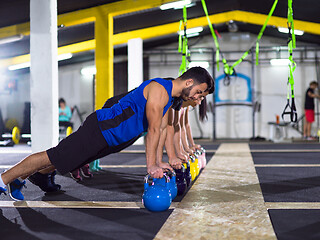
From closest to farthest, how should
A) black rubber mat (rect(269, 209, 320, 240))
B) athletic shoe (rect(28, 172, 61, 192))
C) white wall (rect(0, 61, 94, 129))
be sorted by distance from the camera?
black rubber mat (rect(269, 209, 320, 240))
athletic shoe (rect(28, 172, 61, 192))
white wall (rect(0, 61, 94, 129))

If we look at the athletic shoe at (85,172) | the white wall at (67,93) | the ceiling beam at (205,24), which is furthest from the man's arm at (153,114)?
the white wall at (67,93)

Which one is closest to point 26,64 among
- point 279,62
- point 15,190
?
point 279,62

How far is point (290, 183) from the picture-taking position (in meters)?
3.85

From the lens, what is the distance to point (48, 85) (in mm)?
6020

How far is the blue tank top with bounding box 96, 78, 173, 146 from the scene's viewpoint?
2.68 metres

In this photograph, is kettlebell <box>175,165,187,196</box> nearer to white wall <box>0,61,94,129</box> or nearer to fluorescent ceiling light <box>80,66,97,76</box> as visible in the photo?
white wall <box>0,61,94,129</box>

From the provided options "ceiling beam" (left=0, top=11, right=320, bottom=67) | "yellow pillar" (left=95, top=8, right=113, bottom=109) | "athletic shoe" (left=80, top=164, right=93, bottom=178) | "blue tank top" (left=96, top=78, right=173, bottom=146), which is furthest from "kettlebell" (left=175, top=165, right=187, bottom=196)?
"ceiling beam" (left=0, top=11, right=320, bottom=67)

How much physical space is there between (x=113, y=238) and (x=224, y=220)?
0.71 m

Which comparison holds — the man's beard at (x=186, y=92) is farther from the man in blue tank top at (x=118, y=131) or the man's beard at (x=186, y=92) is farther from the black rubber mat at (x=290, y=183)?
the black rubber mat at (x=290, y=183)

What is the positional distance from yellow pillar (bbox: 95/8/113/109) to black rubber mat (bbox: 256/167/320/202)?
16.2 feet

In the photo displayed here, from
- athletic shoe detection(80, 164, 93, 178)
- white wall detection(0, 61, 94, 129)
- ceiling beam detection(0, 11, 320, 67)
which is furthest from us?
white wall detection(0, 61, 94, 129)

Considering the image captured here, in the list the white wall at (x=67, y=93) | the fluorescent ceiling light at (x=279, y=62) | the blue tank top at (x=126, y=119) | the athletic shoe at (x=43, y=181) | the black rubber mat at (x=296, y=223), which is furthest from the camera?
the white wall at (x=67, y=93)

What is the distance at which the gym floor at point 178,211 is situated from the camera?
2.11 m

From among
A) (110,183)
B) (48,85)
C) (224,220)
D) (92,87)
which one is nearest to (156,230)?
(224,220)
